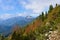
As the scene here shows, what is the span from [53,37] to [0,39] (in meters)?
37.5

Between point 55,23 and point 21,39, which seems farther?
point 21,39

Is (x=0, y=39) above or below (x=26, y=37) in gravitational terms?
below

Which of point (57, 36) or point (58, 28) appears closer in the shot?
point (57, 36)

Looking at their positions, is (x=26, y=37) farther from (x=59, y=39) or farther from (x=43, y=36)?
(x=59, y=39)

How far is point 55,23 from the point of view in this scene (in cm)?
3453

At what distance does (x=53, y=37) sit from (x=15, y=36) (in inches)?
568

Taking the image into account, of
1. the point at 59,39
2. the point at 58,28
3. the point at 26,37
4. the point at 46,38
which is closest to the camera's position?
the point at 59,39

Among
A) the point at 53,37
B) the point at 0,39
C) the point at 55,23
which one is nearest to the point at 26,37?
the point at 55,23

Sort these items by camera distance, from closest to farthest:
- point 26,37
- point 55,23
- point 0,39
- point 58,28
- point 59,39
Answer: point 59,39, point 58,28, point 55,23, point 26,37, point 0,39

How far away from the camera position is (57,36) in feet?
89.4

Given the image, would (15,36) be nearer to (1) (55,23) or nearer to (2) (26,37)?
(2) (26,37)

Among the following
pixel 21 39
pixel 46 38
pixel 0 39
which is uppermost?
pixel 46 38

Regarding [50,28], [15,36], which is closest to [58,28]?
[50,28]

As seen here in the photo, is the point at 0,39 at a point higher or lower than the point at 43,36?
lower
